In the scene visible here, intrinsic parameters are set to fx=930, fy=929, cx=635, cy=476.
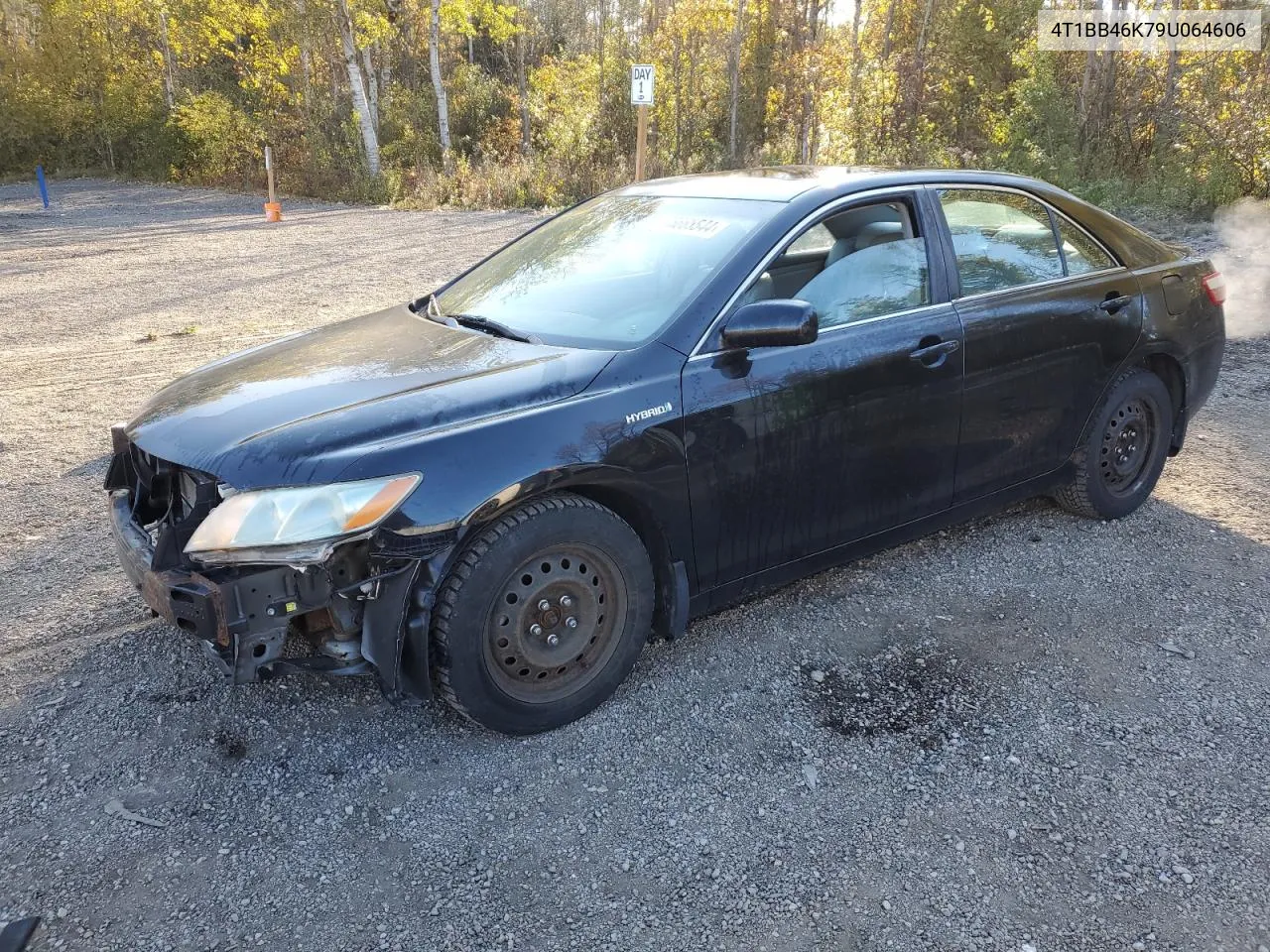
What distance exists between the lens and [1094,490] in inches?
175

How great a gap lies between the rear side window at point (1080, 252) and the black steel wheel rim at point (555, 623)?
264cm

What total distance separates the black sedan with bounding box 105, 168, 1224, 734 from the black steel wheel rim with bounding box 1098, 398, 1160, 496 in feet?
0.10

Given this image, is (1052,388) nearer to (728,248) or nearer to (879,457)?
(879,457)

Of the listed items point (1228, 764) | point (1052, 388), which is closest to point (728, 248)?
point (1052, 388)

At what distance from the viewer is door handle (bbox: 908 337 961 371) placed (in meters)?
3.57

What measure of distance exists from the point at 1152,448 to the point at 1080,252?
1.12 meters

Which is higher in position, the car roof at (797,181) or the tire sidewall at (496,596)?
the car roof at (797,181)

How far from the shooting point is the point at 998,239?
3.95m

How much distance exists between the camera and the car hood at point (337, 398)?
265 centimetres

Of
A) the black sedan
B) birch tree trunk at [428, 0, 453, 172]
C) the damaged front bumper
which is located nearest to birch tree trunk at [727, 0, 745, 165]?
birch tree trunk at [428, 0, 453, 172]

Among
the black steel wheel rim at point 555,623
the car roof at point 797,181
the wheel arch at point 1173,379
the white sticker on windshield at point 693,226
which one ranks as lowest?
the black steel wheel rim at point 555,623

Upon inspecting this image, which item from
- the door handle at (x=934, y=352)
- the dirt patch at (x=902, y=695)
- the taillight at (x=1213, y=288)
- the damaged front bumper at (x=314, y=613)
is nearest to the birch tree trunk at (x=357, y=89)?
the taillight at (x=1213, y=288)

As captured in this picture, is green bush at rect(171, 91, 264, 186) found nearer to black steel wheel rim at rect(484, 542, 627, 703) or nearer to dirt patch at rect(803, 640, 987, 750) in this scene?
black steel wheel rim at rect(484, 542, 627, 703)

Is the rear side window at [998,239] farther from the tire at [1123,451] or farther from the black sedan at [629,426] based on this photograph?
the tire at [1123,451]
